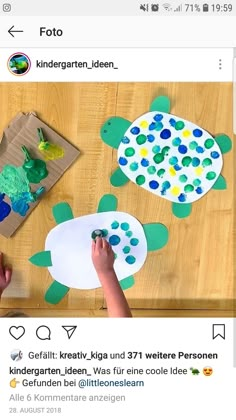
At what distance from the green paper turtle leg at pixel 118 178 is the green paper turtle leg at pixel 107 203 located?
2 cm

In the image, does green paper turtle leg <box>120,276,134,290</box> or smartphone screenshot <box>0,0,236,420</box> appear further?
green paper turtle leg <box>120,276,134,290</box>

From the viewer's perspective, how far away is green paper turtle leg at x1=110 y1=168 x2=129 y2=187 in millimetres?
858

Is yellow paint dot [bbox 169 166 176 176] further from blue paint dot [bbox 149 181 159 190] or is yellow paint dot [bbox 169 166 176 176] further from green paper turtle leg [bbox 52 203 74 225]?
green paper turtle leg [bbox 52 203 74 225]

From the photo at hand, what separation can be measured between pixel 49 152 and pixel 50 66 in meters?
0.15

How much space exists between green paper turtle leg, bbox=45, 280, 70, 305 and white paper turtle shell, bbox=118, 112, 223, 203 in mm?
247

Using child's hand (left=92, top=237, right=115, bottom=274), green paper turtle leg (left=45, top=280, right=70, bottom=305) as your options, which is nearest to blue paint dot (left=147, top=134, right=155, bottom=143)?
child's hand (left=92, top=237, right=115, bottom=274)

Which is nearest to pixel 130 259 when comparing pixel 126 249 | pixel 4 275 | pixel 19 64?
pixel 126 249

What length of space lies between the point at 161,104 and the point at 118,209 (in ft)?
0.69

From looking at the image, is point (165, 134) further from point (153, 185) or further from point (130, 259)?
point (130, 259)

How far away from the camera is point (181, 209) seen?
87cm
